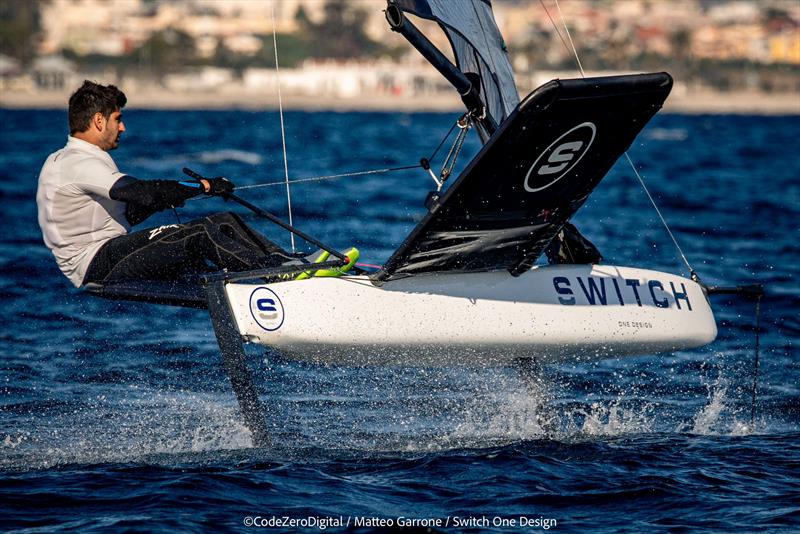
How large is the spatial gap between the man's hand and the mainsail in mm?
1386

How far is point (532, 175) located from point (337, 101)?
272 ft

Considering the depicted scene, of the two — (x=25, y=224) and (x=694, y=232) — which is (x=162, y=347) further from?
(x=694, y=232)

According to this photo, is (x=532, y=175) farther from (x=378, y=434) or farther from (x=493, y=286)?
(x=378, y=434)

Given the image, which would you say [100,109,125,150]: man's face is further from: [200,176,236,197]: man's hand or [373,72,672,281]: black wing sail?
[373,72,672,281]: black wing sail

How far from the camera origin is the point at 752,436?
5715mm

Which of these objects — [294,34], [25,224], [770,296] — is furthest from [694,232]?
[294,34]

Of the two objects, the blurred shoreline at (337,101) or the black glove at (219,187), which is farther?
the blurred shoreline at (337,101)

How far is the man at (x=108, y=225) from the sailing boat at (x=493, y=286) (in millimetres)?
96

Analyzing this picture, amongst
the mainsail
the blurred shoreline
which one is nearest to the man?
the mainsail

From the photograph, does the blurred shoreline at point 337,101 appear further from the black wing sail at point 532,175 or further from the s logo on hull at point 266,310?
the black wing sail at point 532,175

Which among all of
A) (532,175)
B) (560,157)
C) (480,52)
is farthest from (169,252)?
(480,52)

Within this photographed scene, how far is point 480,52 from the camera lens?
6531 mm

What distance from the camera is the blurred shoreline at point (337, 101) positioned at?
80.3 metres

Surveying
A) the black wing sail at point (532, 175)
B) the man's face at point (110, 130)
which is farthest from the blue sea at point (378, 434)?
the man's face at point (110, 130)
